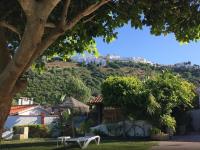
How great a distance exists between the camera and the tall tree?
350 inches

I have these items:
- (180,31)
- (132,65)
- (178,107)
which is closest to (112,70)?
(132,65)

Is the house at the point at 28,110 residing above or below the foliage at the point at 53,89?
below

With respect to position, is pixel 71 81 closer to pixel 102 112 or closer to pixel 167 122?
pixel 102 112

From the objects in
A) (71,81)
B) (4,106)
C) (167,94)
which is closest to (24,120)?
(167,94)

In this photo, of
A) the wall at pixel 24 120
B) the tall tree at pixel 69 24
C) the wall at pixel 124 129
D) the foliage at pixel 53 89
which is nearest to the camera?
the tall tree at pixel 69 24

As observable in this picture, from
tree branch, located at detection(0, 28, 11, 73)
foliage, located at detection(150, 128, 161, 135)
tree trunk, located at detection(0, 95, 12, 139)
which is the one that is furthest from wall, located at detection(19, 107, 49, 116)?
tree trunk, located at detection(0, 95, 12, 139)

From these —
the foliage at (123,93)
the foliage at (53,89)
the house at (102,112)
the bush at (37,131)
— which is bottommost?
the bush at (37,131)

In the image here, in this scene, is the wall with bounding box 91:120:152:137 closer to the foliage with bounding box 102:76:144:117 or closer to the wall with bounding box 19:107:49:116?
the foliage with bounding box 102:76:144:117

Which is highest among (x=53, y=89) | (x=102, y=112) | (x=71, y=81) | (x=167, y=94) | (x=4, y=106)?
(x=71, y=81)

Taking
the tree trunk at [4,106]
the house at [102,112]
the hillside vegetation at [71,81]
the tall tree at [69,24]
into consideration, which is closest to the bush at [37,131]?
the house at [102,112]

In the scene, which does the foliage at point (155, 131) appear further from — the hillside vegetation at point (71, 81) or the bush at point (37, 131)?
the hillside vegetation at point (71, 81)

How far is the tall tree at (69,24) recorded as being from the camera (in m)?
8.90

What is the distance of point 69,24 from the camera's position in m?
10.2

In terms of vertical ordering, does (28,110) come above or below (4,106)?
above
